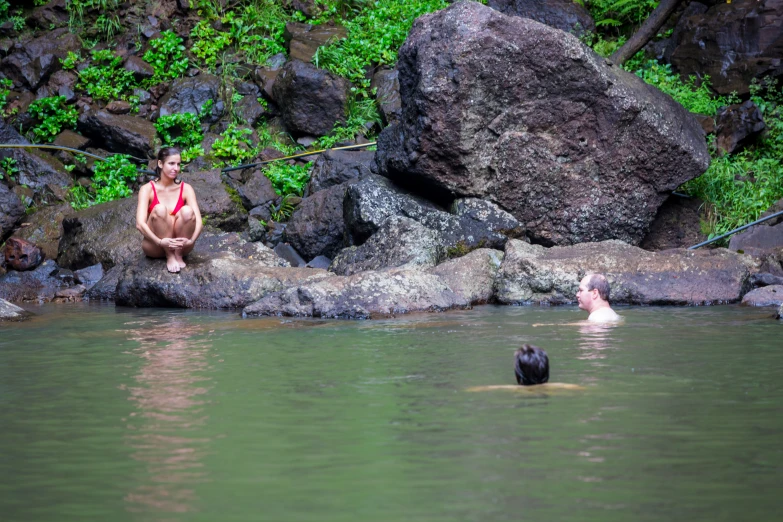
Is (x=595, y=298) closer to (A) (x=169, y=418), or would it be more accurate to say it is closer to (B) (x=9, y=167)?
(A) (x=169, y=418)

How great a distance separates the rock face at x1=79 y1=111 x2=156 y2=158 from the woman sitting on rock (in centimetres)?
584

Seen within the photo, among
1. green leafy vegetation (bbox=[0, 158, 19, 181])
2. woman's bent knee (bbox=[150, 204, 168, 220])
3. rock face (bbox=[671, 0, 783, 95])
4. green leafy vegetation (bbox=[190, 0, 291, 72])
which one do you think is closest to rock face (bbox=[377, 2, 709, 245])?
woman's bent knee (bbox=[150, 204, 168, 220])

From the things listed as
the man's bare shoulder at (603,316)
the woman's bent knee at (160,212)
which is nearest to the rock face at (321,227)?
the woman's bent knee at (160,212)

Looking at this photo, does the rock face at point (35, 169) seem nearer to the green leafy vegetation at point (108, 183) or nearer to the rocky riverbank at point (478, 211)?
the green leafy vegetation at point (108, 183)

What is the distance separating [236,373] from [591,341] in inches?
103

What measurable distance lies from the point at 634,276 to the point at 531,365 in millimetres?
4861

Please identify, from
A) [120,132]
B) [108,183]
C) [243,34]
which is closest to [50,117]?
[120,132]

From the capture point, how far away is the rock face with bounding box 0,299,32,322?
8484mm

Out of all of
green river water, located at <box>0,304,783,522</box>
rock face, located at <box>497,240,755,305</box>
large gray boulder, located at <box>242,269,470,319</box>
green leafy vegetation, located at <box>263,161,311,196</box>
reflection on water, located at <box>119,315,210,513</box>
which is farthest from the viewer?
green leafy vegetation, located at <box>263,161,311,196</box>

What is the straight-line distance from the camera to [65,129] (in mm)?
15594

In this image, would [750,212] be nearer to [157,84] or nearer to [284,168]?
[284,168]

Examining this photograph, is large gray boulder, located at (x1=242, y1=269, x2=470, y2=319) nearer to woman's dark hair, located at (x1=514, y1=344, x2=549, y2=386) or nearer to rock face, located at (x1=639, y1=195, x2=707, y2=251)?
woman's dark hair, located at (x1=514, y1=344, x2=549, y2=386)

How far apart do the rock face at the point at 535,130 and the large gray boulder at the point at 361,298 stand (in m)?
2.72

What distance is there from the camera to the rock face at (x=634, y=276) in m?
9.04
